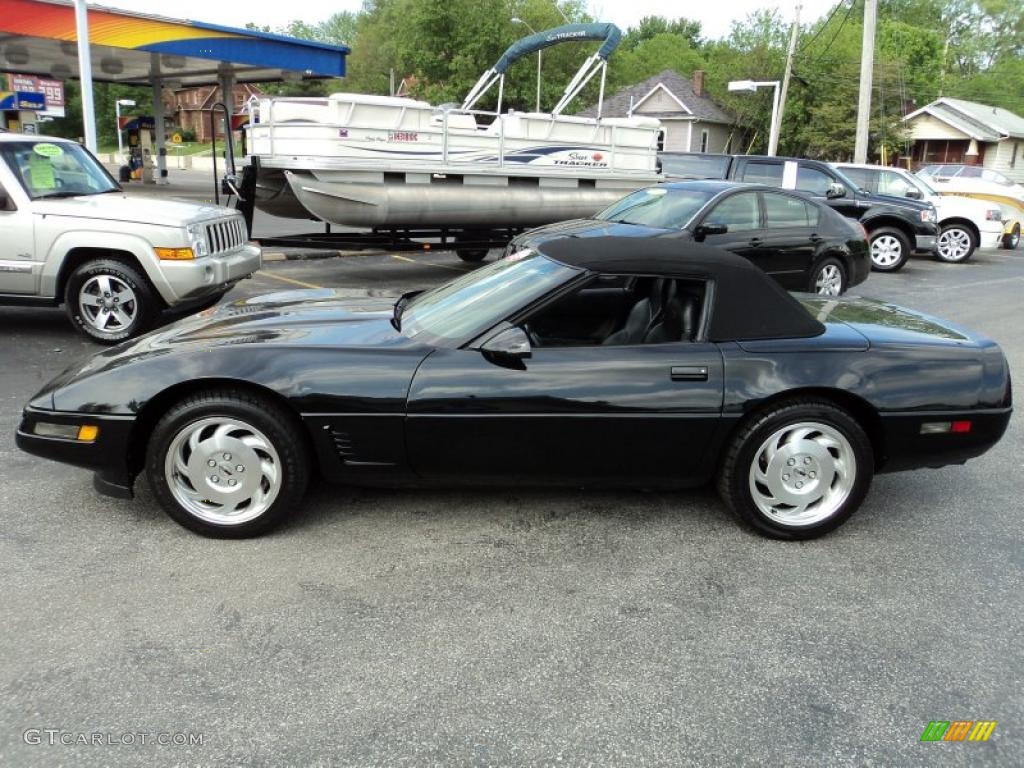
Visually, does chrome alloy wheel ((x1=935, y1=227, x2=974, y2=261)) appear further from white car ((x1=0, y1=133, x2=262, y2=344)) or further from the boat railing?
white car ((x1=0, y1=133, x2=262, y2=344))

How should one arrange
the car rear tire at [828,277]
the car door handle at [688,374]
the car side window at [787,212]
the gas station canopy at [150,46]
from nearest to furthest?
the car door handle at [688,374] → the car side window at [787,212] → the car rear tire at [828,277] → the gas station canopy at [150,46]

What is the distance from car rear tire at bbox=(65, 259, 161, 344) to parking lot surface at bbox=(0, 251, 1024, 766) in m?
2.73

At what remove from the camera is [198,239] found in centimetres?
691

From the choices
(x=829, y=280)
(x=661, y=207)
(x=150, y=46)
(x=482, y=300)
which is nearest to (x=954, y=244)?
(x=829, y=280)

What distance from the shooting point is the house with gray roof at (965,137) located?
1661 inches

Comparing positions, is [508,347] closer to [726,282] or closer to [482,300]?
[482,300]

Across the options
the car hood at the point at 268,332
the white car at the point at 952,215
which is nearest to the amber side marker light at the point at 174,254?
the car hood at the point at 268,332

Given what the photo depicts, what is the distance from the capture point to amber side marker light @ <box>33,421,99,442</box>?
3373 mm

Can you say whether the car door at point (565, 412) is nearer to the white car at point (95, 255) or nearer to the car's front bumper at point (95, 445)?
the car's front bumper at point (95, 445)

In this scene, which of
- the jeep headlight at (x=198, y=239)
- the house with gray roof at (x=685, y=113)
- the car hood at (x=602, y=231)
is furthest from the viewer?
the house with gray roof at (x=685, y=113)

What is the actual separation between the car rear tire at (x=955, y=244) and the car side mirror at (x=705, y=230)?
32.9 feet

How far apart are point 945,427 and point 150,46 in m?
21.7

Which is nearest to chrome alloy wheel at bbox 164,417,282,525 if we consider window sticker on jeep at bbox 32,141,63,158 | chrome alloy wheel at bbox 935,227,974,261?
window sticker on jeep at bbox 32,141,63,158

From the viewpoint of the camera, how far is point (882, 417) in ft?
11.9
